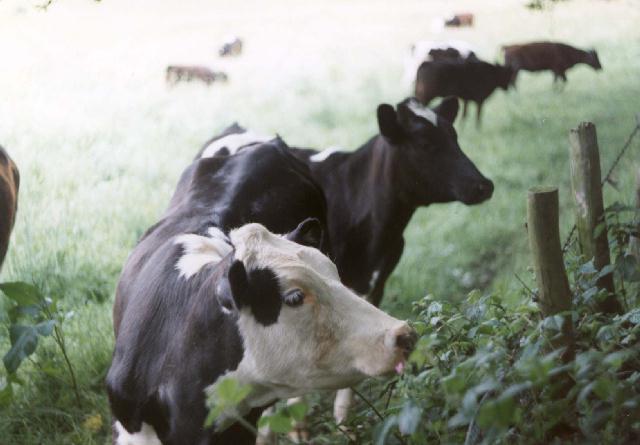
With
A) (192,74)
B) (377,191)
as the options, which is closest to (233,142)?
(377,191)

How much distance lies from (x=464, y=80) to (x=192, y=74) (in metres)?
1.83

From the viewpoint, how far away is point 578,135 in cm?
305

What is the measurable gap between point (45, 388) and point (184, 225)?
1.43 metres

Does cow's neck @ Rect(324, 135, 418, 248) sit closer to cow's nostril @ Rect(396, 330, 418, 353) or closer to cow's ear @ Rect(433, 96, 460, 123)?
cow's ear @ Rect(433, 96, 460, 123)

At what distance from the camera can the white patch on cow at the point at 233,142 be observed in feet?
15.7

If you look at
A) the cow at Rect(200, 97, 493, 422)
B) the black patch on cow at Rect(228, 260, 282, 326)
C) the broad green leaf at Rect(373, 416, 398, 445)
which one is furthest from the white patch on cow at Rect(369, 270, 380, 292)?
the broad green leaf at Rect(373, 416, 398, 445)

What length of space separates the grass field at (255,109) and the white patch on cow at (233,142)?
80 centimetres

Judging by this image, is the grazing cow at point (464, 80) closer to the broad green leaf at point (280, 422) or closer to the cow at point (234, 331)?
the cow at point (234, 331)

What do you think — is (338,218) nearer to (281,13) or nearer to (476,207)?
(476,207)

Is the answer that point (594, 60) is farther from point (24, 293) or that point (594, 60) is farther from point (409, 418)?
point (409, 418)

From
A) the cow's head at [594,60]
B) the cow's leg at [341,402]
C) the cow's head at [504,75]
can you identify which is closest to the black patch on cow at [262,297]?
the cow's leg at [341,402]

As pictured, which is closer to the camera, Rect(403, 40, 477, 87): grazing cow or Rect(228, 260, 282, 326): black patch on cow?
Rect(228, 260, 282, 326): black patch on cow

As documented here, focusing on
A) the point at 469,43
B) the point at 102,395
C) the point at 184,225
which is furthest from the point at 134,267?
the point at 469,43

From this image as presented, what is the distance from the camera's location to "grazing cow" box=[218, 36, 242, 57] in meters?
5.86
